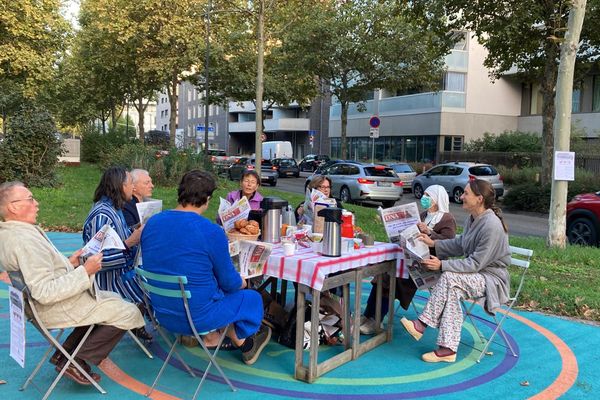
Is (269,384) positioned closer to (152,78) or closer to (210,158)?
(210,158)

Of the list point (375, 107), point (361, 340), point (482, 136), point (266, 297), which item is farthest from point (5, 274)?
point (375, 107)

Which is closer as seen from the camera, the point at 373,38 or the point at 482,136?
the point at 373,38

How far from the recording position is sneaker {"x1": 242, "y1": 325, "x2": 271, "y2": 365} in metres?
4.38

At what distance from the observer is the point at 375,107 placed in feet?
137

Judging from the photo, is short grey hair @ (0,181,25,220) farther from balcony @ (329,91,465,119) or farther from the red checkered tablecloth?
balcony @ (329,91,465,119)

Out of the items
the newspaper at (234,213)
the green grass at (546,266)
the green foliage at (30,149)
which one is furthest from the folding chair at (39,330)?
the green foliage at (30,149)

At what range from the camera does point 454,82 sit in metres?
35.2

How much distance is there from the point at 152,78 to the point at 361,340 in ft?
86.4

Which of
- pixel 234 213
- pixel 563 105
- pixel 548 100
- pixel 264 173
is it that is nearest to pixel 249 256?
pixel 234 213

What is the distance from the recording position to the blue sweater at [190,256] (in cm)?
348

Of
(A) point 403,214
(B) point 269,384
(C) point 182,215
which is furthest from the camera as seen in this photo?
(A) point 403,214

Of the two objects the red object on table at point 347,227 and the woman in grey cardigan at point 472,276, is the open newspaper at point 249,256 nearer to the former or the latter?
the red object on table at point 347,227

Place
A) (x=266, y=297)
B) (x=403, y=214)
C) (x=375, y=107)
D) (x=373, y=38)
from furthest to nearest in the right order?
(x=375, y=107)
(x=373, y=38)
(x=266, y=297)
(x=403, y=214)

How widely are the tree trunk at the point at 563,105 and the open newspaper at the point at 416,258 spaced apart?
5.60 metres
